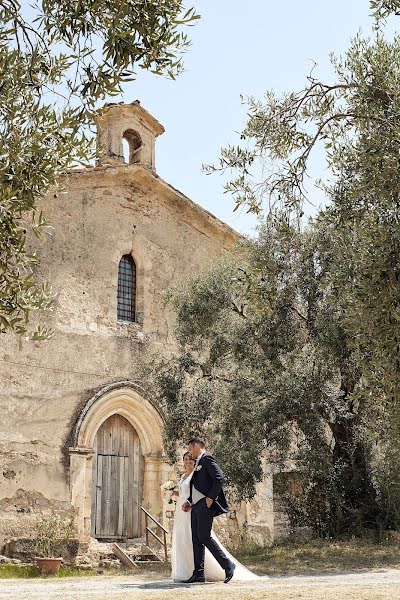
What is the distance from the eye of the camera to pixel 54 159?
20.9ft

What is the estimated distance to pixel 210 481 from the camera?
908 cm

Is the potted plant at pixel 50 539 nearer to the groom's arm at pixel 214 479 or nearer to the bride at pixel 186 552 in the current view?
the bride at pixel 186 552

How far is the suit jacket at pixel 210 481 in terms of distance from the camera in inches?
353

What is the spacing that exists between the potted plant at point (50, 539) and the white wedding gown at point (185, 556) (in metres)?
4.46

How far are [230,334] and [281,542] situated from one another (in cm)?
416

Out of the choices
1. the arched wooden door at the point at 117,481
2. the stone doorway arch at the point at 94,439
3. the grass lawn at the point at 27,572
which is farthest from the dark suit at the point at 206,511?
the arched wooden door at the point at 117,481

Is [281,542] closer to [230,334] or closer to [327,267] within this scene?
[230,334]

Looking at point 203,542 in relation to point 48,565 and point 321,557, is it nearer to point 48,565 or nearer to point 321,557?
point 321,557

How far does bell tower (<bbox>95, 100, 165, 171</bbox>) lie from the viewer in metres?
18.6

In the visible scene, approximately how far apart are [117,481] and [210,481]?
27.3ft

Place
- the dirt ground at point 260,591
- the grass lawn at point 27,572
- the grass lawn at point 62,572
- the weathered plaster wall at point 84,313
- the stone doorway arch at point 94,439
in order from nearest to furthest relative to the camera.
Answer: the dirt ground at point 260,591 < the grass lawn at point 62,572 < the grass lawn at point 27,572 < the weathered plaster wall at point 84,313 < the stone doorway arch at point 94,439

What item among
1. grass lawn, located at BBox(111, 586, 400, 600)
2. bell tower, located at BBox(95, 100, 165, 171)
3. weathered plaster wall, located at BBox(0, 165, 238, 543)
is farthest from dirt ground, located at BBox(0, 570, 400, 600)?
bell tower, located at BBox(95, 100, 165, 171)

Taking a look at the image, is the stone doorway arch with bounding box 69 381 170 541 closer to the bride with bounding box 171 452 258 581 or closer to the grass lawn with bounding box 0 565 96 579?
the grass lawn with bounding box 0 565 96 579

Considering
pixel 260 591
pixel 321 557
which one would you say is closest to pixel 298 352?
pixel 321 557
